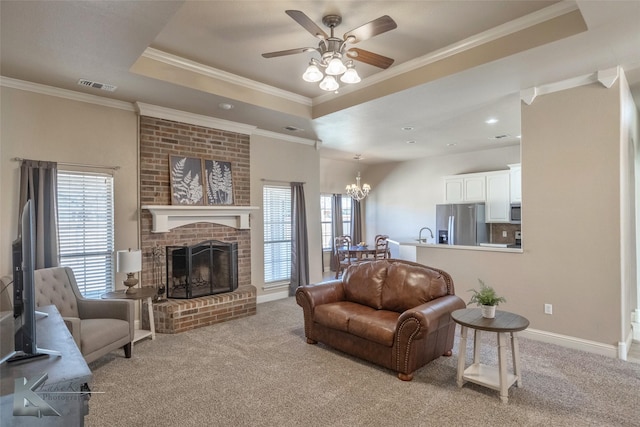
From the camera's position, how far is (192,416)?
8.13 ft

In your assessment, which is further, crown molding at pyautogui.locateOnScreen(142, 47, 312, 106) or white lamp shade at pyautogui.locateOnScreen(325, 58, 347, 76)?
crown molding at pyautogui.locateOnScreen(142, 47, 312, 106)

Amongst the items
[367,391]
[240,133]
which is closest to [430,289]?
[367,391]

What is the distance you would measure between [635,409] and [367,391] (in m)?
1.93

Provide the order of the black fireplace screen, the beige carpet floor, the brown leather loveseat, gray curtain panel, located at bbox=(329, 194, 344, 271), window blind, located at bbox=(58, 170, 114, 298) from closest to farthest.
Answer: the beige carpet floor
the brown leather loveseat
window blind, located at bbox=(58, 170, 114, 298)
the black fireplace screen
gray curtain panel, located at bbox=(329, 194, 344, 271)

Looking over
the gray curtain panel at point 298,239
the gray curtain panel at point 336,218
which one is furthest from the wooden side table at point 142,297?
the gray curtain panel at point 336,218

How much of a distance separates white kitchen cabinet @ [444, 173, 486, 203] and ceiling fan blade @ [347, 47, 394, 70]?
5.20 metres

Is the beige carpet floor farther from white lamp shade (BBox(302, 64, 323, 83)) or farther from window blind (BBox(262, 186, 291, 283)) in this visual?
white lamp shade (BBox(302, 64, 323, 83))

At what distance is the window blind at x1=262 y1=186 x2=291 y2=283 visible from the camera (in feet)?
19.6

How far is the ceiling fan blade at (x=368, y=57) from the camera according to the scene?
2.73 metres

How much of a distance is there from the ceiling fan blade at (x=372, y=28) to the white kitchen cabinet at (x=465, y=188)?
5.59 metres

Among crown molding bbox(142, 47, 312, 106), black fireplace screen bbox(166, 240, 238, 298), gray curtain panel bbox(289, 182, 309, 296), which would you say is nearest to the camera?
crown molding bbox(142, 47, 312, 106)

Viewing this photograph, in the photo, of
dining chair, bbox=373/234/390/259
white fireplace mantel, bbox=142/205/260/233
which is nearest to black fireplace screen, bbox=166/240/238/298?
white fireplace mantel, bbox=142/205/260/233

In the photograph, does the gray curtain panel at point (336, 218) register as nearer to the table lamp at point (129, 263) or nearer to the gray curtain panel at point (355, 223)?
the gray curtain panel at point (355, 223)

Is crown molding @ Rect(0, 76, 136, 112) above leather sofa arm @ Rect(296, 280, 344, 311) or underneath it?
above
